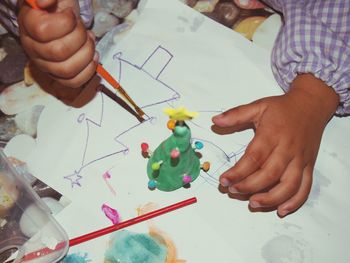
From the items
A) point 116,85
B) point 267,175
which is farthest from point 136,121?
point 267,175

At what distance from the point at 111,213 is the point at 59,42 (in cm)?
18

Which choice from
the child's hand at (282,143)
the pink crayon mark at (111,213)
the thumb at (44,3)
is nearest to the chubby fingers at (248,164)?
the child's hand at (282,143)

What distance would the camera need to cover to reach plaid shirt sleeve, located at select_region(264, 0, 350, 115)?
55cm

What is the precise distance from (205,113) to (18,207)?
0.23 metres

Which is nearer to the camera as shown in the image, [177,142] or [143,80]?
[177,142]

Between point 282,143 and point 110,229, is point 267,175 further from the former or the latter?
point 110,229

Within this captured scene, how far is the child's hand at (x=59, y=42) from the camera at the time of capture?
44 centimetres

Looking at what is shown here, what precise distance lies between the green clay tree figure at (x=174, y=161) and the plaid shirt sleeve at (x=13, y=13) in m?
0.19

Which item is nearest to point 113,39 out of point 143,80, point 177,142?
point 143,80

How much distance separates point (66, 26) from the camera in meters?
0.45

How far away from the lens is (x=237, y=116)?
53cm

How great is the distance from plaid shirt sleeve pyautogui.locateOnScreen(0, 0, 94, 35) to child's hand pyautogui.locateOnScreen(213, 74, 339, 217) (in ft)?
0.67

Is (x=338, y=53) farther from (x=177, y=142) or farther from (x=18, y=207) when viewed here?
(x=18, y=207)

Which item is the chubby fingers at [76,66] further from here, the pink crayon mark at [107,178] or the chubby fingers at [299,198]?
the chubby fingers at [299,198]
